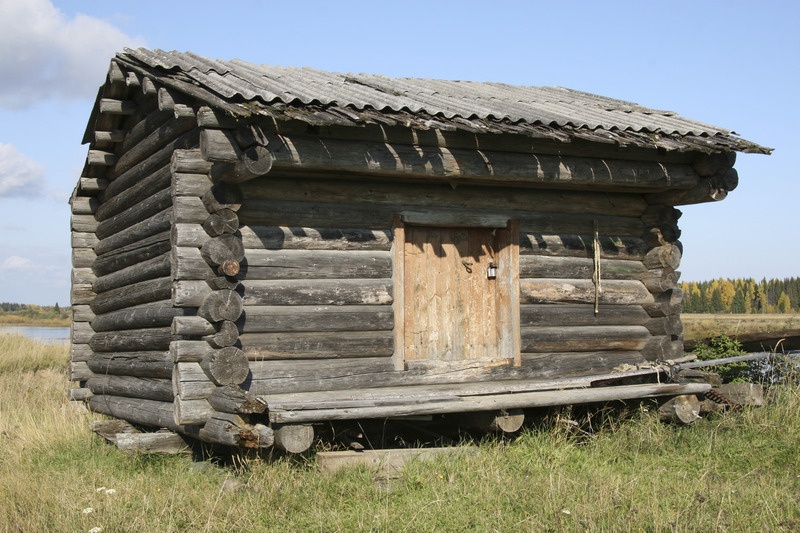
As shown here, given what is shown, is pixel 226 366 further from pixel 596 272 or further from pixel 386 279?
pixel 596 272

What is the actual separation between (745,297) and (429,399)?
4234 centimetres

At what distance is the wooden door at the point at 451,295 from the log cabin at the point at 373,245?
0.02 metres

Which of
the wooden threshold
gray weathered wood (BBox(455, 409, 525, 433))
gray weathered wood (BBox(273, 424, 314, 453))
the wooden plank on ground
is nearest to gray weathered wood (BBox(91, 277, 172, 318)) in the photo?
the wooden threshold

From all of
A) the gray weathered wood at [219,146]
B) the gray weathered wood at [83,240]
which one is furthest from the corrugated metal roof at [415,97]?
the gray weathered wood at [83,240]

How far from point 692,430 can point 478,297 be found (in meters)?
2.59

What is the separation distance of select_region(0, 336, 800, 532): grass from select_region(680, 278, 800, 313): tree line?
3758 cm

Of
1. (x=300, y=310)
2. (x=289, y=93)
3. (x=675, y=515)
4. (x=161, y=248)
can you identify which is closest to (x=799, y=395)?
(x=675, y=515)

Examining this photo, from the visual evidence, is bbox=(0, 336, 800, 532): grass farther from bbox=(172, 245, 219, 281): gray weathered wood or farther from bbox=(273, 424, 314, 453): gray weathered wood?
bbox=(172, 245, 219, 281): gray weathered wood

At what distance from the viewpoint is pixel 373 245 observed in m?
9.42

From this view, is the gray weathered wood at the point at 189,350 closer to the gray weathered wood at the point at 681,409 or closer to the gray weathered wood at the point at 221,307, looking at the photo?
the gray weathered wood at the point at 221,307

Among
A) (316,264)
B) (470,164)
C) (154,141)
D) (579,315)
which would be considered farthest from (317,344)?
(579,315)

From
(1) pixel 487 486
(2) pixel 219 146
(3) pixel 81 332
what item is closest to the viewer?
(1) pixel 487 486

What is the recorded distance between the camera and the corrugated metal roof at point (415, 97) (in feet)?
27.9

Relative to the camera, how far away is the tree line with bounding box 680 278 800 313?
150 feet
